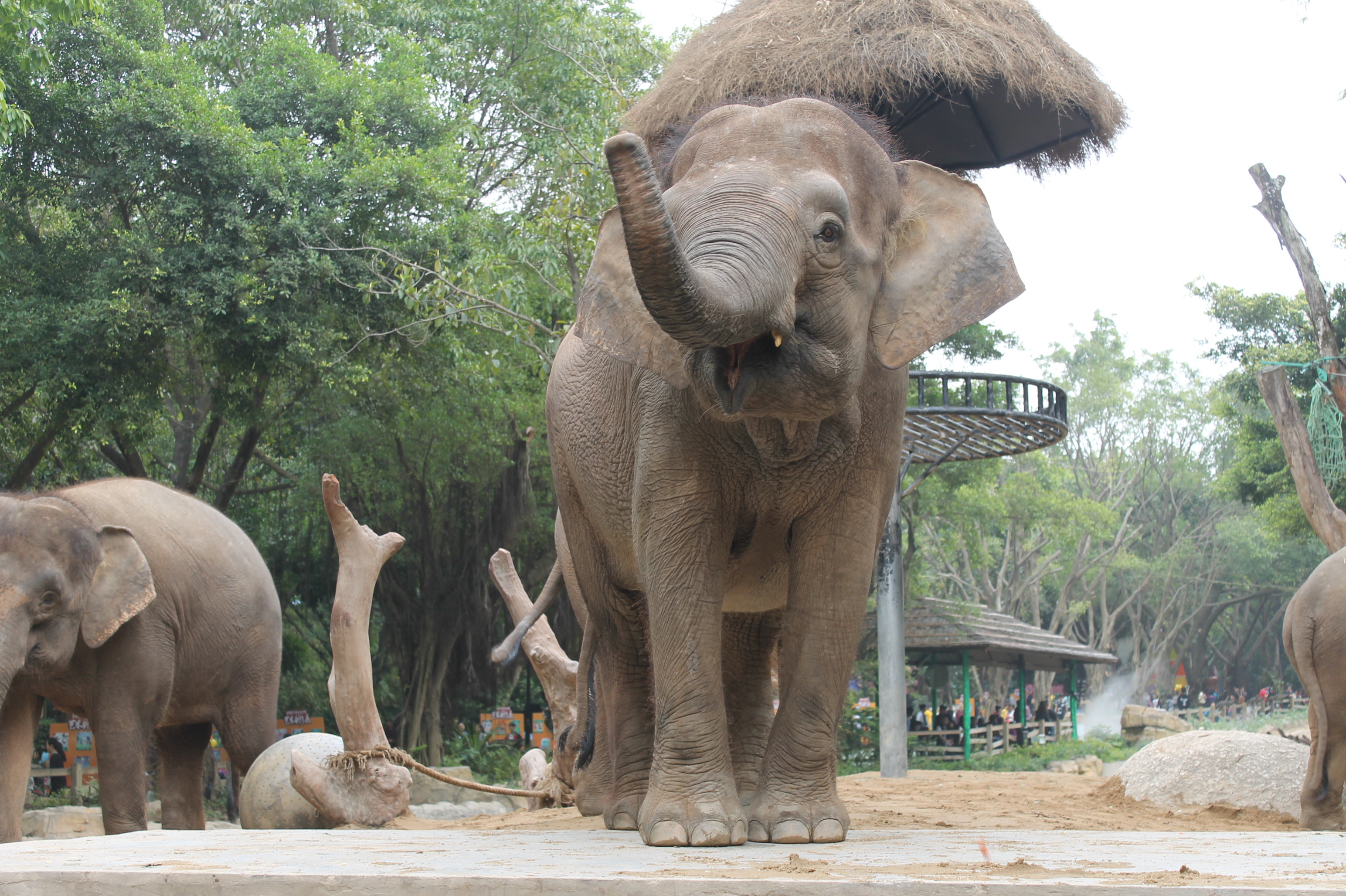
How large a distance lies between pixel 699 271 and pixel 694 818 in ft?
5.07

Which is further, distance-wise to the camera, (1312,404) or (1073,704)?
(1073,704)

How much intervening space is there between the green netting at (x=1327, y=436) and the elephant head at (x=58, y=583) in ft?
32.2

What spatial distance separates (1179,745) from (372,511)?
47.8 feet

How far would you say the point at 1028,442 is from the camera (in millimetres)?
12758

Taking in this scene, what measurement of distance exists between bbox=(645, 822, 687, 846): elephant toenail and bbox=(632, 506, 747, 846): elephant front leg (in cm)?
3

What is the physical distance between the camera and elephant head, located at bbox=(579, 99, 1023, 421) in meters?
2.98

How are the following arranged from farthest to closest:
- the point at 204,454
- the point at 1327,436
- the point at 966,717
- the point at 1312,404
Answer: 1. the point at 966,717
2. the point at 204,454
3. the point at 1327,436
4. the point at 1312,404

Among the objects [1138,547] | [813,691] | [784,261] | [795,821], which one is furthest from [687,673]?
[1138,547]

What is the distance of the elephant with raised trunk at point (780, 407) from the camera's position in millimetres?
3488

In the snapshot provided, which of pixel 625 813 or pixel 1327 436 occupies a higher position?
pixel 1327 436

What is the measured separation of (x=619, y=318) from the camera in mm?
3852

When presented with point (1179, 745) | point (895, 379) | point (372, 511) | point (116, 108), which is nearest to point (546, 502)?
point (372, 511)

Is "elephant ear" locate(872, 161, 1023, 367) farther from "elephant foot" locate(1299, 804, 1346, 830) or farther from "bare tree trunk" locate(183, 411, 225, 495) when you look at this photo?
"bare tree trunk" locate(183, 411, 225, 495)

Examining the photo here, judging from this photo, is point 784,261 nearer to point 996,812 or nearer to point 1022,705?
point 996,812
